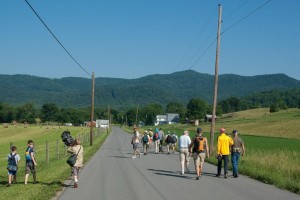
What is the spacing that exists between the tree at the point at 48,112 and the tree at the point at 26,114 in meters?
4.91

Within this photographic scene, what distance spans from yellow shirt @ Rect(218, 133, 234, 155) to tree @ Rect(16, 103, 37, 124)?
16343cm

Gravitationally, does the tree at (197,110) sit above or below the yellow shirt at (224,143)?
above

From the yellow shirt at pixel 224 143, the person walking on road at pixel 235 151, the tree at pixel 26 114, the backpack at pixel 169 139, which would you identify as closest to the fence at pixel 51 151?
the yellow shirt at pixel 224 143

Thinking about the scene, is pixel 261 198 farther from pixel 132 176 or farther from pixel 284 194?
pixel 132 176

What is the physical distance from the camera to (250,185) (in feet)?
50.6

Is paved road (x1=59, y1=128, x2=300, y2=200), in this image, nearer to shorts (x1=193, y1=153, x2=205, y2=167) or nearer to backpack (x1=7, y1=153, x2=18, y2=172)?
shorts (x1=193, y1=153, x2=205, y2=167)

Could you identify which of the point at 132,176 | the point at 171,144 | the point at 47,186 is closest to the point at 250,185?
the point at 132,176

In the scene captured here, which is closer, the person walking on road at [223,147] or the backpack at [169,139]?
the person walking on road at [223,147]

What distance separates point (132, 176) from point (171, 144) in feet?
60.4

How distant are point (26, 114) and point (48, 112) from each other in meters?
11.8

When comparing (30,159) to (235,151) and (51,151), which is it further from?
(51,151)

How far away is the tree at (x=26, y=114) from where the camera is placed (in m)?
176

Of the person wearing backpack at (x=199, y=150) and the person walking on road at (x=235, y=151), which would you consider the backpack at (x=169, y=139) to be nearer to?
the person walking on road at (x=235, y=151)

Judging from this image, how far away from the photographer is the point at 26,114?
177 meters
